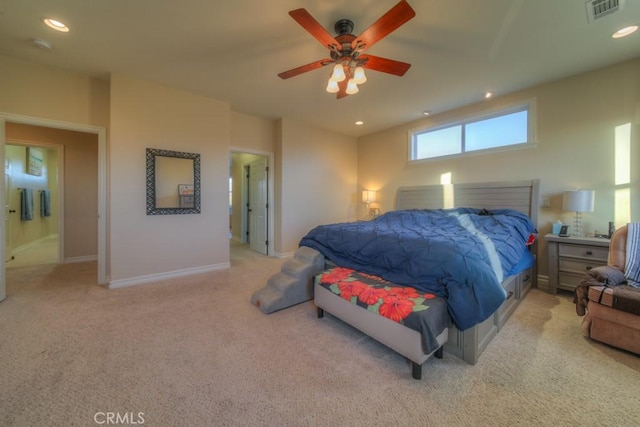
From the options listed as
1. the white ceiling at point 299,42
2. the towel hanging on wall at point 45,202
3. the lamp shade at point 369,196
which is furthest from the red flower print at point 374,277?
the towel hanging on wall at point 45,202

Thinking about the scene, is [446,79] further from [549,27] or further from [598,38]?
[598,38]

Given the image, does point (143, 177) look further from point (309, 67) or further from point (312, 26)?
point (312, 26)

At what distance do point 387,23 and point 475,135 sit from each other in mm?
3263

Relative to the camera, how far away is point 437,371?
173cm

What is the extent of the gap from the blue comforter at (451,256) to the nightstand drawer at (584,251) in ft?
1.23

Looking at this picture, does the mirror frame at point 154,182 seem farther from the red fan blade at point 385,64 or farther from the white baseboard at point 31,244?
the white baseboard at point 31,244

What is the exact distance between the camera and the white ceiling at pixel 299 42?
6.95 feet

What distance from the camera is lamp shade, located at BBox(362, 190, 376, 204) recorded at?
5500 millimetres

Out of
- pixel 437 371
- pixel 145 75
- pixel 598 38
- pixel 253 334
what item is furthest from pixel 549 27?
pixel 145 75

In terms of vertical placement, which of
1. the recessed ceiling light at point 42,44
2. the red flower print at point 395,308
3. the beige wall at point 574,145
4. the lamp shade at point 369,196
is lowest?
the red flower print at point 395,308

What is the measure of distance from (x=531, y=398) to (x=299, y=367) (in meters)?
1.47

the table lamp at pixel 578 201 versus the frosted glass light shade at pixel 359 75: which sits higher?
the frosted glass light shade at pixel 359 75

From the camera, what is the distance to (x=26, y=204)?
5.27m

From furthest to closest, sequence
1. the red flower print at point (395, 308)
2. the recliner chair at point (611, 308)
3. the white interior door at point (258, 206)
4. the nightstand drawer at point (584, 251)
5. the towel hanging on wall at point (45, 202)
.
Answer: the towel hanging on wall at point (45, 202)
the white interior door at point (258, 206)
the nightstand drawer at point (584, 251)
the recliner chair at point (611, 308)
the red flower print at point (395, 308)
